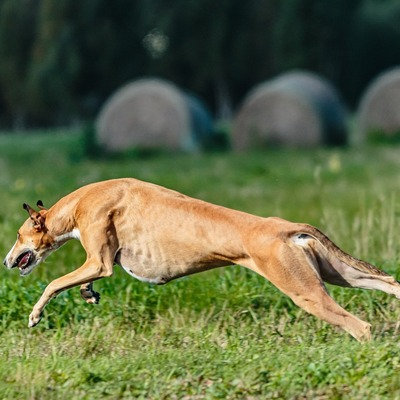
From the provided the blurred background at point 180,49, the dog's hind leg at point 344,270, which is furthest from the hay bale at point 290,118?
the dog's hind leg at point 344,270

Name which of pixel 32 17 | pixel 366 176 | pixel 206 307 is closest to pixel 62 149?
pixel 366 176

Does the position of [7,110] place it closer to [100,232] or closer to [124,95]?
[124,95]

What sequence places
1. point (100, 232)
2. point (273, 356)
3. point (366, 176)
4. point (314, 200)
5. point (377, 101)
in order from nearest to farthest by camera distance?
point (273, 356) → point (100, 232) → point (314, 200) → point (366, 176) → point (377, 101)

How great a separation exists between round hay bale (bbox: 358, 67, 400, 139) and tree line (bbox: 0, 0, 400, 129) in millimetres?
16055

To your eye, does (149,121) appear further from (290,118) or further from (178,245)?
(178,245)

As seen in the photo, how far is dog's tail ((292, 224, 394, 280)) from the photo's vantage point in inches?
235

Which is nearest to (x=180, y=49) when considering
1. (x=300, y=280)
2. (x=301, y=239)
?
(x=301, y=239)

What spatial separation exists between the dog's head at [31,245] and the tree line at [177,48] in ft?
111

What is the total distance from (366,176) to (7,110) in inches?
1225

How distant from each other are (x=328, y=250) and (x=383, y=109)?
17976 millimetres

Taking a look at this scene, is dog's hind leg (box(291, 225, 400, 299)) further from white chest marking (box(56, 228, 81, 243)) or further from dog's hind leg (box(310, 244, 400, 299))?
white chest marking (box(56, 228, 81, 243))

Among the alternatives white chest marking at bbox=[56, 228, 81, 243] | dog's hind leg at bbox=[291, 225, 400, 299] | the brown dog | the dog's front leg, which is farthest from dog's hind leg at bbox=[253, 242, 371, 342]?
white chest marking at bbox=[56, 228, 81, 243]

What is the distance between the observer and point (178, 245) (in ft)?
20.7

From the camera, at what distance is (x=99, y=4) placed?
139 ft
